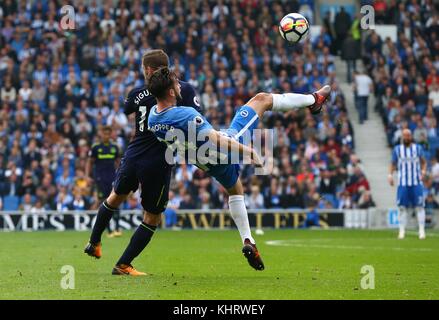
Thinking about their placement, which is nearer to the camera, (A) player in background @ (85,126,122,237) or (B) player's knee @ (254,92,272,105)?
(B) player's knee @ (254,92,272,105)

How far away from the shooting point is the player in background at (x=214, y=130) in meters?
11.0

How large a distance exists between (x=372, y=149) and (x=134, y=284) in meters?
20.9

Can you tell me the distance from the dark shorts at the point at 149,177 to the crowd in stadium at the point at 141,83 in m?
14.6

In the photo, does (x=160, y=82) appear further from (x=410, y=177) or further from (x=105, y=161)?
(x=410, y=177)

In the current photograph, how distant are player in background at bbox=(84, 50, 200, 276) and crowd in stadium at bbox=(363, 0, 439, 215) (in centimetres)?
1612

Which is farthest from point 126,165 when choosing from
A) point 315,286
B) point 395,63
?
point 395,63

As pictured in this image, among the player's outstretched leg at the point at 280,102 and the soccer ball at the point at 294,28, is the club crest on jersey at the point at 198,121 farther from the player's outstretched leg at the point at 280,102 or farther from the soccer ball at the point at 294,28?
the soccer ball at the point at 294,28

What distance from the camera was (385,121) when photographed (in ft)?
101

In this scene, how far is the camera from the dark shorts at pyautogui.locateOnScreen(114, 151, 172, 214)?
11.8 metres

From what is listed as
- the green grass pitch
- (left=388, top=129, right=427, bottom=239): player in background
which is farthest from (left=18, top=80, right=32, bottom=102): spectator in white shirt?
(left=388, top=129, right=427, bottom=239): player in background

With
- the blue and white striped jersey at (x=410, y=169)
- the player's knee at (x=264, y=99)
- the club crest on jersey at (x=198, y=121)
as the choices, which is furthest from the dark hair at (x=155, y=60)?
the blue and white striped jersey at (x=410, y=169)

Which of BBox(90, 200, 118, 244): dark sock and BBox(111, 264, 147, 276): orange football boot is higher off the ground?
BBox(90, 200, 118, 244): dark sock

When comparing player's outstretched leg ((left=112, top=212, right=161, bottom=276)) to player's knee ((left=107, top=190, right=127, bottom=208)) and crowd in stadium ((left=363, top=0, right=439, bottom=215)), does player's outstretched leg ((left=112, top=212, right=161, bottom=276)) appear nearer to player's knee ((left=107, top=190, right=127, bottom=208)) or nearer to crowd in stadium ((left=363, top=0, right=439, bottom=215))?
player's knee ((left=107, top=190, right=127, bottom=208))

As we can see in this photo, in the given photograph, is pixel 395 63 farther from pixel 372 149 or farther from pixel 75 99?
pixel 75 99
